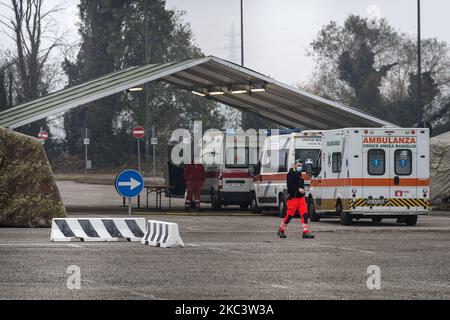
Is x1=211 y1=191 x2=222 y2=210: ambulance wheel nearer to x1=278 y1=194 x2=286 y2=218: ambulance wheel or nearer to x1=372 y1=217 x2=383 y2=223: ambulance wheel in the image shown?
x1=278 y1=194 x2=286 y2=218: ambulance wheel

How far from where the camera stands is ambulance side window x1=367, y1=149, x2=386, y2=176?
3353 cm

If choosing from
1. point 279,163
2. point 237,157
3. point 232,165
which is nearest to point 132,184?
point 279,163

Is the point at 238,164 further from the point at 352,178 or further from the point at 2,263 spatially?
the point at 2,263

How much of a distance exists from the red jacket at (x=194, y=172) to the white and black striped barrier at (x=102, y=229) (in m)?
14.2

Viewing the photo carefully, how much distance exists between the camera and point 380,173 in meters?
33.5

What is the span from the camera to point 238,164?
41719 millimetres

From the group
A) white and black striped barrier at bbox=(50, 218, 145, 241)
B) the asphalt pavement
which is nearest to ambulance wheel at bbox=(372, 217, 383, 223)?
the asphalt pavement

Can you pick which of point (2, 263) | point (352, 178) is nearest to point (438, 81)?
point (352, 178)

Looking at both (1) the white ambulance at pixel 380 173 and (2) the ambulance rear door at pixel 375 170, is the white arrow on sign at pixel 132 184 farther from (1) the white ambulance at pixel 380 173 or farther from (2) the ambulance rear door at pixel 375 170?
(2) the ambulance rear door at pixel 375 170

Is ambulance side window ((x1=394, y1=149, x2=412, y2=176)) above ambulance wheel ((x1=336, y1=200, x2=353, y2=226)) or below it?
above

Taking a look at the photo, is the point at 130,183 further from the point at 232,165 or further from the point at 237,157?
the point at 237,157

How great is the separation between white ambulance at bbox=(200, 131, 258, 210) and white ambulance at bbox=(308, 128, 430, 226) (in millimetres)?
7650
